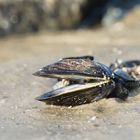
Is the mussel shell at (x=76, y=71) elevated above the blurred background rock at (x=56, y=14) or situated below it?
below

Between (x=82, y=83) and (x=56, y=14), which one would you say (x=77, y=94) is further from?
(x=56, y=14)

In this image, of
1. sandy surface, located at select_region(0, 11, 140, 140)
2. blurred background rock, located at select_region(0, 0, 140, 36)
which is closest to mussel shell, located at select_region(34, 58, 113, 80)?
sandy surface, located at select_region(0, 11, 140, 140)

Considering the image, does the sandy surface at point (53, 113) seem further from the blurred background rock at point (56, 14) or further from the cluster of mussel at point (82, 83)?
the blurred background rock at point (56, 14)

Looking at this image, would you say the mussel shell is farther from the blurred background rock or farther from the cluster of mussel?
the blurred background rock

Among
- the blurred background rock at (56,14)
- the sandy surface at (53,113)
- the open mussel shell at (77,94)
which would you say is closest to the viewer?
the sandy surface at (53,113)

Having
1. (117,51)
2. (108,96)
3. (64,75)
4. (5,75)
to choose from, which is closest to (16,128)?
(64,75)

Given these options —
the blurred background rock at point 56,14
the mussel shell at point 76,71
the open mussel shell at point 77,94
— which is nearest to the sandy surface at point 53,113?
the open mussel shell at point 77,94
